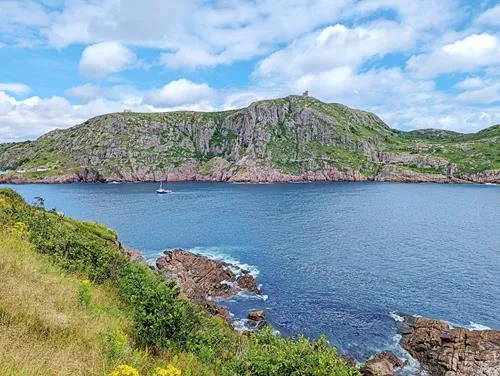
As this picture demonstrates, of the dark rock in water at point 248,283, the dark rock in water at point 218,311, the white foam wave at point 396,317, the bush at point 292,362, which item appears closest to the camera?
the bush at point 292,362

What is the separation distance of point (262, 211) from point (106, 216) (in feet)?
161

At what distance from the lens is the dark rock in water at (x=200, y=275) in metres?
56.7

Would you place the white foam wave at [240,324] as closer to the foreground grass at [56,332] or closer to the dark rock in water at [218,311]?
the dark rock in water at [218,311]

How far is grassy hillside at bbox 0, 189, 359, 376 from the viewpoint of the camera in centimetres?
920

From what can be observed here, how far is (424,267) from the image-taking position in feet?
211

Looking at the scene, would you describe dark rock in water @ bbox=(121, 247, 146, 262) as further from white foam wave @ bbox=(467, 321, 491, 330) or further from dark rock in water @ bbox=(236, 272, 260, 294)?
white foam wave @ bbox=(467, 321, 491, 330)

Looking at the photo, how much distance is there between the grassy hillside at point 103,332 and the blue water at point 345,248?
29084 mm

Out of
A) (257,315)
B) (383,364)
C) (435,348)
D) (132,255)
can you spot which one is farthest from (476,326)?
(132,255)

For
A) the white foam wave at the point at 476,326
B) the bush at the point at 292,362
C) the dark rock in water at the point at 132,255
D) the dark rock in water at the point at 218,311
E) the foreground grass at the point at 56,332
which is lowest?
the white foam wave at the point at 476,326

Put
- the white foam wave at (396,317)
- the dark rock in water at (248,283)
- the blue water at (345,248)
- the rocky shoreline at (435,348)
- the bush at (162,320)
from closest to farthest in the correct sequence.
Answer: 1. the bush at (162,320)
2. the rocky shoreline at (435,348)
3. the white foam wave at (396,317)
4. the blue water at (345,248)
5. the dark rock in water at (248,283)

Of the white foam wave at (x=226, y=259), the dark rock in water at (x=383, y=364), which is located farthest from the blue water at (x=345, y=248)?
the dark rock in water at (x=383, y=364)

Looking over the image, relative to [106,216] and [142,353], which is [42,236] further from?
[106,216]

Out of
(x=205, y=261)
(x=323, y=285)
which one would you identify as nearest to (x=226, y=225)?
(x=205, y=261)

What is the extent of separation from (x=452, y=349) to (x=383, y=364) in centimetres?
808
